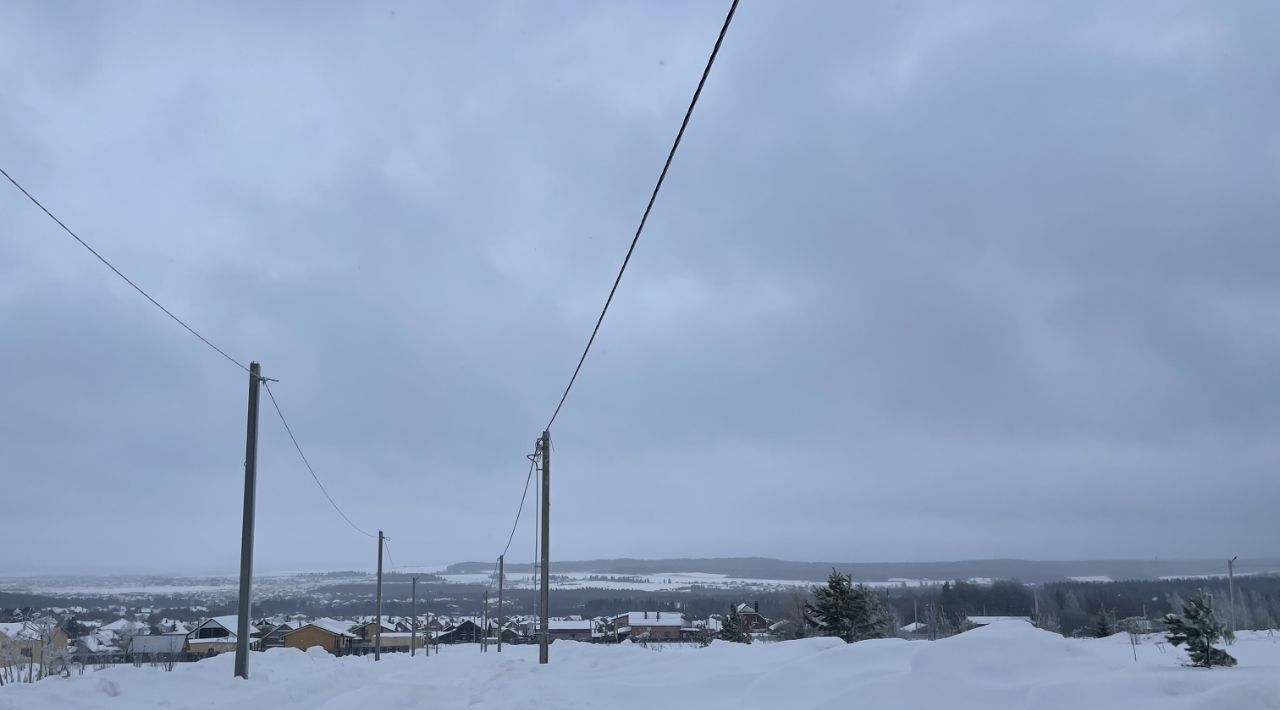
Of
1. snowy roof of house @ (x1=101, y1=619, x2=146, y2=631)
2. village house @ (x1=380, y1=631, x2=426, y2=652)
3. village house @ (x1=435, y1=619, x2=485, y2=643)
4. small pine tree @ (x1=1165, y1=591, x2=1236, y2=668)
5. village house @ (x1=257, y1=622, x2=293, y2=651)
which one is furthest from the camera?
village house @ (x1=435, y1=619, x2=485, y2=643)

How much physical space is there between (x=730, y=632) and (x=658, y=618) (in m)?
54.0

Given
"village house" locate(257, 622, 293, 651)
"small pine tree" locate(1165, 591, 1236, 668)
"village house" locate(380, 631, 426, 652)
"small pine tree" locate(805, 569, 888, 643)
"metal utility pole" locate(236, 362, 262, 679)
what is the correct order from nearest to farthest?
"small pine tree" locate(1165, 591, 1236, 668) < "metal utility pole" locate(236, 362, 262, 679) < "small pine tree" locate(805, 569, 888, 643) < "village house" locate(257, 622, 293, 651) < "village house" locate(380, 631, 426, 652)

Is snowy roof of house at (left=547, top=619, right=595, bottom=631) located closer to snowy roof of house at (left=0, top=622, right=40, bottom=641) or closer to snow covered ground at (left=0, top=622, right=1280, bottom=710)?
snowy roof of house at (left=0, top=622, right=40, bottom=641)

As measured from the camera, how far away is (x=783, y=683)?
12766 millimetres

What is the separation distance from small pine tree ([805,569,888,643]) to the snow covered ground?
24.7 m

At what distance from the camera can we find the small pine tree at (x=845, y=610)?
42.8 m

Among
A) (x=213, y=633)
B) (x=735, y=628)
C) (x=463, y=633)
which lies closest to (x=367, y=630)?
(x=463, y=633)

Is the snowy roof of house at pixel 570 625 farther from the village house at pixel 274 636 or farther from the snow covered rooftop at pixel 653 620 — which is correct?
the village house at pixel 274 636

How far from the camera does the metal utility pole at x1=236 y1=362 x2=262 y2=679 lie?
59.3ft

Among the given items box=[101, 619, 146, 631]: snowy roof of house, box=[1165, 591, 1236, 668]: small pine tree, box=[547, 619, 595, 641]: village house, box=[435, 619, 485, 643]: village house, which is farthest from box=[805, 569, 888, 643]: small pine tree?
box=[435, 619, 485, 643]: village house

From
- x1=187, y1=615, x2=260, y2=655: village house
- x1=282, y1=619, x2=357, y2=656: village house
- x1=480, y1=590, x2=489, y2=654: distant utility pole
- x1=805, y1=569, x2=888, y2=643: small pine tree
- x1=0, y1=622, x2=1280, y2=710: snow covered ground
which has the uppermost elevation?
x1=0, y1=622, x2=1280, y2=710: snow covered ground

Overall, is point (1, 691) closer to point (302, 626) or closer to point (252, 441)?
point (252, 441)

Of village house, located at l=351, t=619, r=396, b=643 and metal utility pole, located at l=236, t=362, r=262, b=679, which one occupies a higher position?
metal utility pole, located at l=236, t=362, r=262, b=679

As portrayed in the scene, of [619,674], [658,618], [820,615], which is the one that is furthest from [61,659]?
[658,618]
